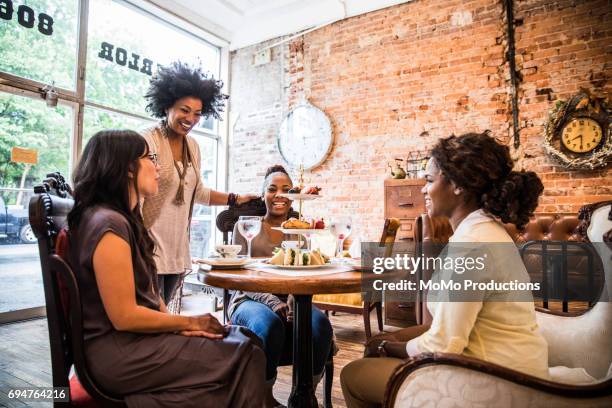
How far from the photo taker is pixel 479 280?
40.3 inches

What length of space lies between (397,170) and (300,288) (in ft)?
11.3

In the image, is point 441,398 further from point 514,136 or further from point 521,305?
point 514,136

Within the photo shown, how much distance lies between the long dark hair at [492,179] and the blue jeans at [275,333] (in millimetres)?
1092

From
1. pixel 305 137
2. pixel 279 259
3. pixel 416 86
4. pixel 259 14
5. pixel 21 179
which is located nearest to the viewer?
pixel 279 259

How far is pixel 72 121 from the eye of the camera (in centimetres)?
445

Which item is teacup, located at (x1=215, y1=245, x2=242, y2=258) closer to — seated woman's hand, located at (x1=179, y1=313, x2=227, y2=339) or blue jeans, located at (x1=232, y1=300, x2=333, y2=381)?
blue jeans, located at (x1=232, y1=300, x2=333, y2=381)

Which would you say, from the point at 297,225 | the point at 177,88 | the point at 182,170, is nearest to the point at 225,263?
the point at 297,225

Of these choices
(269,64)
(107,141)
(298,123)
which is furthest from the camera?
(269,64)

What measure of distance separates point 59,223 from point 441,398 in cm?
119

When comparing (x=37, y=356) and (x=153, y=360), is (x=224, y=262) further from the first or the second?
(x=37, y=356)

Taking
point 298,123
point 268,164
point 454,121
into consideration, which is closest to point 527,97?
point 454,121

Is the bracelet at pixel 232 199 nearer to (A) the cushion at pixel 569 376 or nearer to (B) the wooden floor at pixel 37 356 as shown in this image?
(B) the wooden floor at pixel 37 356

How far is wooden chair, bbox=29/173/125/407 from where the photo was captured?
1061 mm

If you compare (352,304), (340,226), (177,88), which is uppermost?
(177,88)
